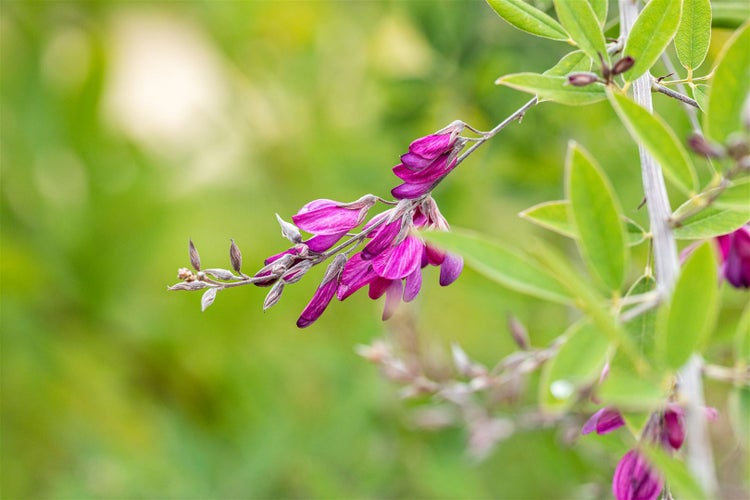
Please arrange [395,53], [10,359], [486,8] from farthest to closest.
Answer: [395,53] → [10,359] → [486,8]

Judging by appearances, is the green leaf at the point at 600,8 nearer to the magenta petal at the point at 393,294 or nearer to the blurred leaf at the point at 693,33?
the blurred leaf at the point at 693,33

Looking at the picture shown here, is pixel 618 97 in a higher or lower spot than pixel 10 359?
lower

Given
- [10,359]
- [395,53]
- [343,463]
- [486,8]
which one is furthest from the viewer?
[395,53]

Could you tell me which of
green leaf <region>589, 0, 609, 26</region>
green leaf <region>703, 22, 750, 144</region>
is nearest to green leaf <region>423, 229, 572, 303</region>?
green leaf <region>703, 22, 750, 144</region>

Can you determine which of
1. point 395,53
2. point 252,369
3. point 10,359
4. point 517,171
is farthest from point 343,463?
point 395,53

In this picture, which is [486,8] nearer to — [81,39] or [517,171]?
[517,171]

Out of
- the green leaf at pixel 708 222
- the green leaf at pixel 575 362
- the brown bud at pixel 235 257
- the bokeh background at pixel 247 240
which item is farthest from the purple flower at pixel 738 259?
the bokeh background at pixel 247 240

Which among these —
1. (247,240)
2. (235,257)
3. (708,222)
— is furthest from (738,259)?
(247,240)
